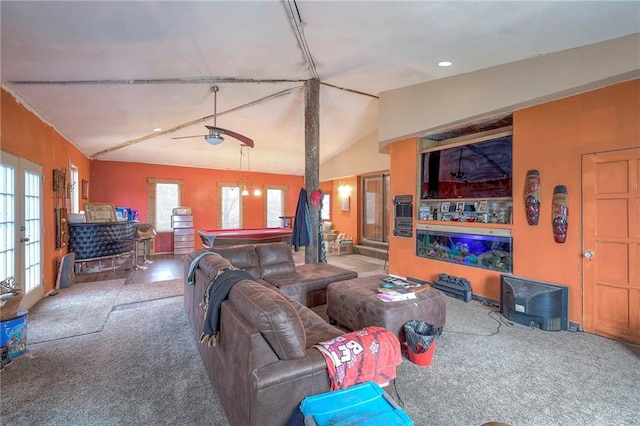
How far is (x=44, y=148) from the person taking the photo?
172 inches

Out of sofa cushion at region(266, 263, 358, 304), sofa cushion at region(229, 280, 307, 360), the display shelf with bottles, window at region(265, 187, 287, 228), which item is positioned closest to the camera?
sofa cushion at region(229, 280, 307, 360)

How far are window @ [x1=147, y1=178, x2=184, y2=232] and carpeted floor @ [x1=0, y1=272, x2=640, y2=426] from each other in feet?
17.6

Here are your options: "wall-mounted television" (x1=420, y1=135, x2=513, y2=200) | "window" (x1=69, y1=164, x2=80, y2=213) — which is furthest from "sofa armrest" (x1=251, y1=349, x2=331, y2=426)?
"window" (x1=69, y1=164, x2=80, y2=213)

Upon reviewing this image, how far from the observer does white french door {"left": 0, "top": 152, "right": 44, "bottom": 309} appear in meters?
3.30

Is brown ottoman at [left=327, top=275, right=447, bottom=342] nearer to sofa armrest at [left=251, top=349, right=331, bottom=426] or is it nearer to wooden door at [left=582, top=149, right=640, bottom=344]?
sofa armrest at [left=251, top=349, right=331, bottom=426]

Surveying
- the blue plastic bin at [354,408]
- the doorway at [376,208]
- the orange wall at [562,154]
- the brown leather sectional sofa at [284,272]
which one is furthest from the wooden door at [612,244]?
the doorway at [376,208]

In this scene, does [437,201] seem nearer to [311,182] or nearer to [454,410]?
[311,182]

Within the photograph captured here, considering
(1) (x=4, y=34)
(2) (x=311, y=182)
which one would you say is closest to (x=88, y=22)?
(1) (x=4, y=34)

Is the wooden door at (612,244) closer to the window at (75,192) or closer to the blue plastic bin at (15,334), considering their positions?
the blue plastic bin at (15,334)

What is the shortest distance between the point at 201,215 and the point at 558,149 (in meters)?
8.52

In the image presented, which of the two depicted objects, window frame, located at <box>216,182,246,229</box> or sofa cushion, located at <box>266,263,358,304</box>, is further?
window frame, located at <box>216,182,246,229</box>

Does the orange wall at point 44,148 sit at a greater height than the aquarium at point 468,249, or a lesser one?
greater

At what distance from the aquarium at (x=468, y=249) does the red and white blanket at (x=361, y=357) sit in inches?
119

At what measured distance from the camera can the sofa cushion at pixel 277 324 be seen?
150cm
